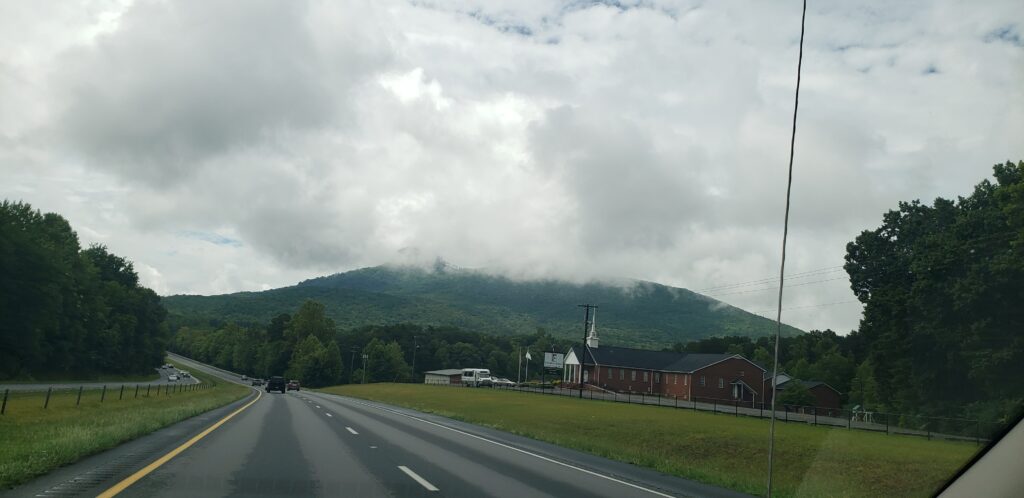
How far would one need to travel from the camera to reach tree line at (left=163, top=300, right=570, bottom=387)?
488ft

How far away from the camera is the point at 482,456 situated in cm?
1781

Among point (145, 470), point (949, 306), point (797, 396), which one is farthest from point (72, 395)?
point (797, 396)

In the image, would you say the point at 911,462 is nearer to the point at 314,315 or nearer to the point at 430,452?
the point at 430,452

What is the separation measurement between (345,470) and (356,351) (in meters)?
163

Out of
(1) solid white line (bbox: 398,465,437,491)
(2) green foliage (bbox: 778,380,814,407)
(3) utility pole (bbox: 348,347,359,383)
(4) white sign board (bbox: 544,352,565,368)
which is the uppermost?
(4) white sign board (bbox: 544,352,565,368)

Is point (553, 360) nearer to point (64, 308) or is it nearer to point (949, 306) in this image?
point (64, 308)

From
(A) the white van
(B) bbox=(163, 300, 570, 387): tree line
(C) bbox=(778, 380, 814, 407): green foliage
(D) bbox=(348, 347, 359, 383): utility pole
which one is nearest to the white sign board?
(A) the white van

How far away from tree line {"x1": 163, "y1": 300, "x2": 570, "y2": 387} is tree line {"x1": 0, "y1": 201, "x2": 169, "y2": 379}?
2919 centimetres

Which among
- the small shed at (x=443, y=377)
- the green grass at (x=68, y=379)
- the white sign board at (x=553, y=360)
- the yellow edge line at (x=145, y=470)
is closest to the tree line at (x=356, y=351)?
the small shed at (x=443, y=377)

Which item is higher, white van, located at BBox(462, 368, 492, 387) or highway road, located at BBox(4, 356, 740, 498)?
highway road, located at BBox(4, 356, 740, 498)

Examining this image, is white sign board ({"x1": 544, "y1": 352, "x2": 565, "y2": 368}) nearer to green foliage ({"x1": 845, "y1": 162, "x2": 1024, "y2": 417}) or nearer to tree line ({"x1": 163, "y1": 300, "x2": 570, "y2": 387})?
tree line ({"x1": 163, "y1": 300, "x2": 570, "y2": 387})

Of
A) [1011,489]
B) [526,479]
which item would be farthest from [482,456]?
[1011,489]

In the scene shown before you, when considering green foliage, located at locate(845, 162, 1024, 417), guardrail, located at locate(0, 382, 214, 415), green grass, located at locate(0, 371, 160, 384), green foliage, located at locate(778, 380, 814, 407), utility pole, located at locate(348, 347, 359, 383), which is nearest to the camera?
green foliage, located at locate(845, 162, 1024, 417)

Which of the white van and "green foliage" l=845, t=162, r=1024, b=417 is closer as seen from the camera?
"green foliage" l=845, t=162, r=1024, b=417
